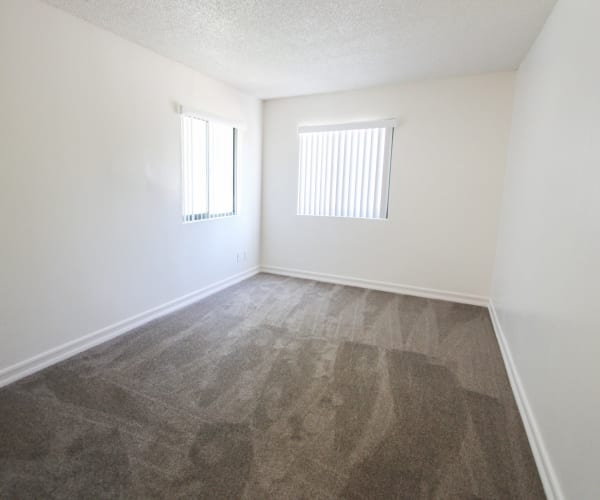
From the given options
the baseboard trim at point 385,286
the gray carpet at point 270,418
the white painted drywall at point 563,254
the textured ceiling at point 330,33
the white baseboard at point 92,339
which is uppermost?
the textured ceiling at point 330,33

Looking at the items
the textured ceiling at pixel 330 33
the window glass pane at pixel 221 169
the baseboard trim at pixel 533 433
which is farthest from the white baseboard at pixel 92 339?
the baseboard trim at pixel 533 433

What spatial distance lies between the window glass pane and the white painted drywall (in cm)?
308

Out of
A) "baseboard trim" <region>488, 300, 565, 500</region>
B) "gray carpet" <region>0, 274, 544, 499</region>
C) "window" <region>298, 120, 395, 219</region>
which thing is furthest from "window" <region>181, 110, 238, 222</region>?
"baseboard trim" <region>488, 300, 565, 500</region>

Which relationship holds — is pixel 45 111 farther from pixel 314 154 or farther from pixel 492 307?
pixel 492 307

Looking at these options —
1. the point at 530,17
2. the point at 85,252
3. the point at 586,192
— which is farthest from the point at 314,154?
the point at 586,192

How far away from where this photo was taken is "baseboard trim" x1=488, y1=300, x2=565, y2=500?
1434mm

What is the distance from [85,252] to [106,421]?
1.32 metres

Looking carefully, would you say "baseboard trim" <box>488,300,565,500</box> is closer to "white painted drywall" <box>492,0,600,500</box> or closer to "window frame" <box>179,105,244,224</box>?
"white painted drywall" <box>492,0,600,500</box>

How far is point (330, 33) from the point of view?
2580 millimetres

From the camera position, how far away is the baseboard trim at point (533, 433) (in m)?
1.43

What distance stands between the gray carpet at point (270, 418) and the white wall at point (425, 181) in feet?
3.57

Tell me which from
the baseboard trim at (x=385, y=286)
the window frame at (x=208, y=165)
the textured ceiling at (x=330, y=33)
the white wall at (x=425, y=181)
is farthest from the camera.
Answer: the baseboard trim at (x=385, y=286)

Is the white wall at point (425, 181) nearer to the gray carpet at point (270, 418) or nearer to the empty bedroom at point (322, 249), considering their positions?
the empty bedroom at point (322, 249)

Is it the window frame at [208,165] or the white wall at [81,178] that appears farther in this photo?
the window frame at [208,165]
